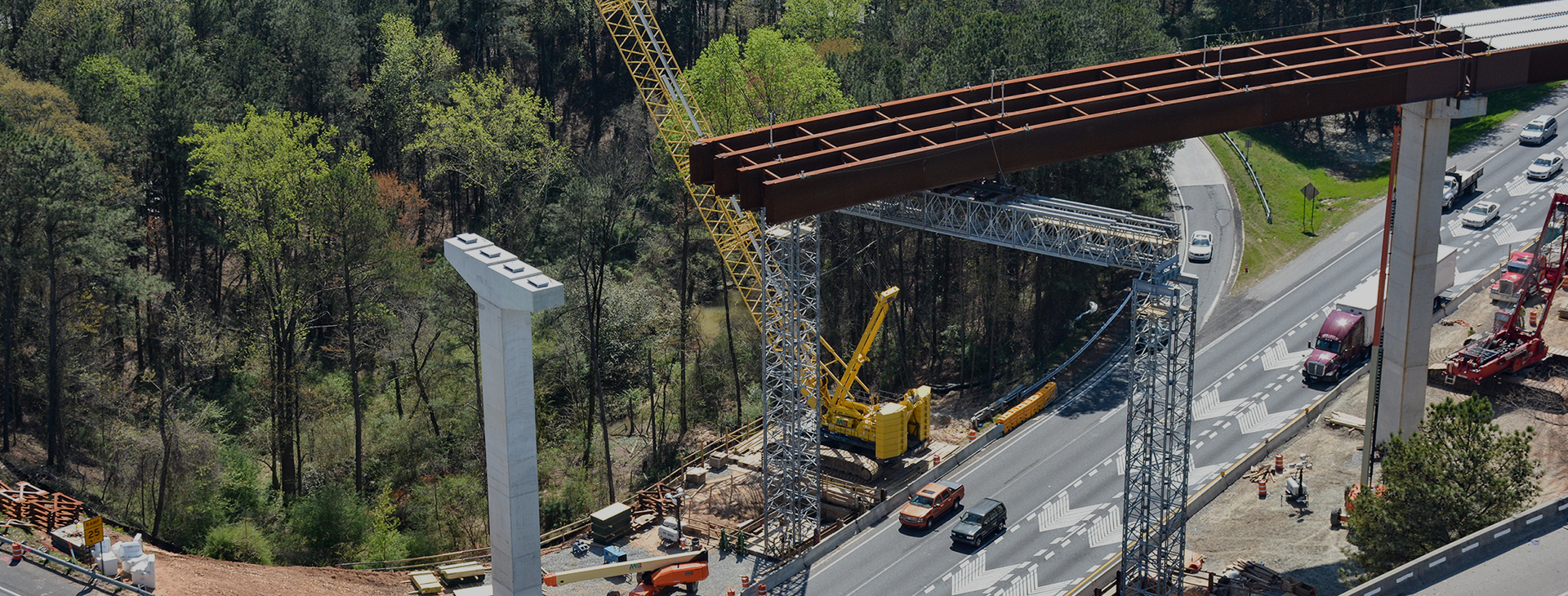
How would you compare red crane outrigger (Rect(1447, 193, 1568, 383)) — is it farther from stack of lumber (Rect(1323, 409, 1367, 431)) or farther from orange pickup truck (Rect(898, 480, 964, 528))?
orange pickup truck (Rect(898, 480, 964, 528))

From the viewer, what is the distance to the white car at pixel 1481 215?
100 m

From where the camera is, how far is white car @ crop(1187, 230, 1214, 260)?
102m

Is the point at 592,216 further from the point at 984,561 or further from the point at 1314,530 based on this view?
the point at 1314,530

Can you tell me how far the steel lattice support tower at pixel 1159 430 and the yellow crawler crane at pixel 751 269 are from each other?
1622 cm

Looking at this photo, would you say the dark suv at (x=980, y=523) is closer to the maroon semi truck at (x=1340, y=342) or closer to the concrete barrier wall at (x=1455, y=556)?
the concrete barrier wall at (x=1455, y=556)

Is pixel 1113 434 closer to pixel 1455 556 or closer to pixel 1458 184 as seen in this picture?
pixel 1455 556

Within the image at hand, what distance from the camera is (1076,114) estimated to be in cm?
6494

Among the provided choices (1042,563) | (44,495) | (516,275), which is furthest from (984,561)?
(44,495)

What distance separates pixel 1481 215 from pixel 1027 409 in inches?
1502

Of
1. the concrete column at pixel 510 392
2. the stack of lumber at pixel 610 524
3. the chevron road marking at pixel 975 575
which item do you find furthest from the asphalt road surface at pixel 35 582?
the chevron road marking at pixel 975 575

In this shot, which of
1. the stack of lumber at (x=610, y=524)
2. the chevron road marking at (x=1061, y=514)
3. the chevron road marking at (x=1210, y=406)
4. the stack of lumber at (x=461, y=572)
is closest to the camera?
the stack of lumber at (x=461, y=572)

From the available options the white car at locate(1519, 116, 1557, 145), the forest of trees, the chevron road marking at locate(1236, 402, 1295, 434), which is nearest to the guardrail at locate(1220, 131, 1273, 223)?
the forest of trees

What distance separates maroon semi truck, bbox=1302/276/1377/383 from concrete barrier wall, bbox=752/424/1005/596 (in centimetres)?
1848

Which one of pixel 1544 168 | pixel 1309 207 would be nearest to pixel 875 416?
pixel 1309 207
